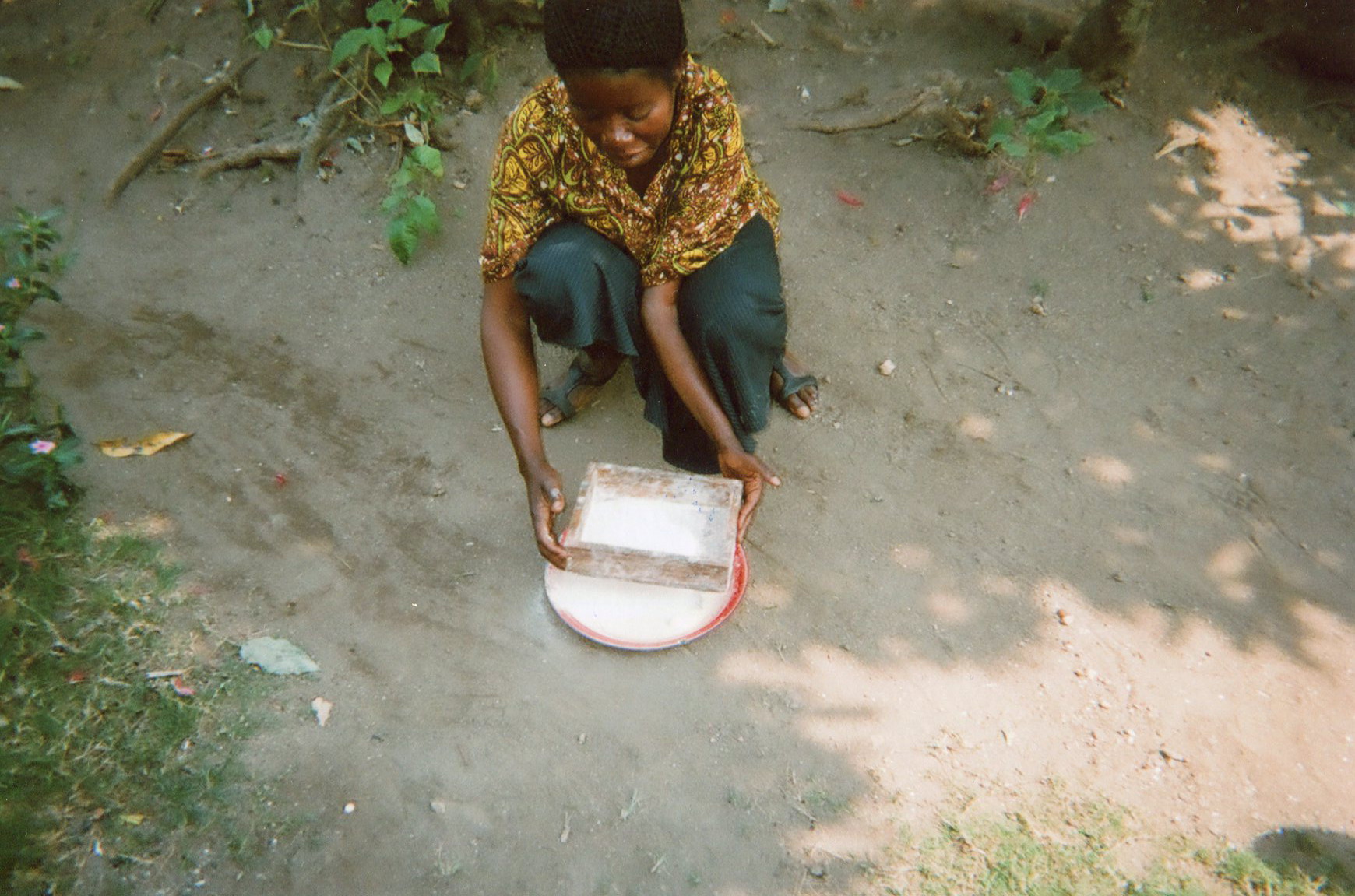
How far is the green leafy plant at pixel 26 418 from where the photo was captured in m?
1.94

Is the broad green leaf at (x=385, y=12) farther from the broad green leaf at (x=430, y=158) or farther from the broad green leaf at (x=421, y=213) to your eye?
the broad green leaf at (x=421, y=213)

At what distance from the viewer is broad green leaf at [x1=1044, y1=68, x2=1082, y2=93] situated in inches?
110

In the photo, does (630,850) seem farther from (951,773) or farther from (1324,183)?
(1324,183)

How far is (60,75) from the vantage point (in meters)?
3.20

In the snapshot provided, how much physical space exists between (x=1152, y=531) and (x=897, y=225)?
1.36 metres

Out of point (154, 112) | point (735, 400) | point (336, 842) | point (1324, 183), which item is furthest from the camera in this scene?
point (154, 112)

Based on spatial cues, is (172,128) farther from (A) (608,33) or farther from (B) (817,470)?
(B) (817,470)

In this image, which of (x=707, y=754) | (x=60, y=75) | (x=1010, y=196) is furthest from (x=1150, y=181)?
(x=60, y=75)

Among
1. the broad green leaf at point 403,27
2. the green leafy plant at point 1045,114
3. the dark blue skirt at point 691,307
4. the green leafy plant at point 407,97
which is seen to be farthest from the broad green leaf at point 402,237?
the green leafy plant at point 1045,114

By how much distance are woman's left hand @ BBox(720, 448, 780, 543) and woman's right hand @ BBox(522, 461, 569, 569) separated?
0.41 m

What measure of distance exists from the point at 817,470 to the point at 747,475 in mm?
513

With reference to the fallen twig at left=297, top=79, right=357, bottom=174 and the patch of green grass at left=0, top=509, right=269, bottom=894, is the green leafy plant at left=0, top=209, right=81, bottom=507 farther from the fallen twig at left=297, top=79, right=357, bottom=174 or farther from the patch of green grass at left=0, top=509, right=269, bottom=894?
the fallen twig at left=297, top=79, right=357, bottom=174

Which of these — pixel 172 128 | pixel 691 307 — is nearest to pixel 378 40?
pixel 172 128

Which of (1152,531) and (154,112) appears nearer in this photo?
(1152,531)
